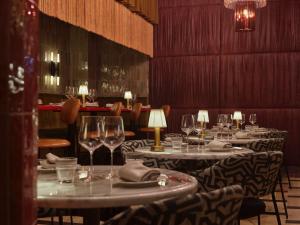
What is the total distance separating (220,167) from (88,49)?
872 centimetres

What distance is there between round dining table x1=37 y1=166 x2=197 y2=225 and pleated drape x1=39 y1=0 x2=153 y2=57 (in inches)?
206

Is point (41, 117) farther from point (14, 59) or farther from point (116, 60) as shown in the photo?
point (116, 60)

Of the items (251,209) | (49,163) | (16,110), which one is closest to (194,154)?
(251,209)

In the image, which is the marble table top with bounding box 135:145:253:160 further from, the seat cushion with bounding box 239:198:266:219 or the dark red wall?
the dark red wall

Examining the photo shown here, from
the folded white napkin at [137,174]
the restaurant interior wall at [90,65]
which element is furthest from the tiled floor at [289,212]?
the restaurant interior wall at [90,65]

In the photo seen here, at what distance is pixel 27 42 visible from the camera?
80 cm

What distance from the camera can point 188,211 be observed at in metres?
1.16

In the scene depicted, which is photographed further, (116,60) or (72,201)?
(116,60)

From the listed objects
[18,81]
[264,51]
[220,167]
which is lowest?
[220,167]

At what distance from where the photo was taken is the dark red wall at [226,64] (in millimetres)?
9211

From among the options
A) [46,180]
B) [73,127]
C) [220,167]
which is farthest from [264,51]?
[46,180]

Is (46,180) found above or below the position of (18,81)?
below

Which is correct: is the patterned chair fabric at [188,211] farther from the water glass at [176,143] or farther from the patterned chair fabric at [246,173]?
the water glass at [176,143]

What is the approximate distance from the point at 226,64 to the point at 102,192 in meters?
8.49
